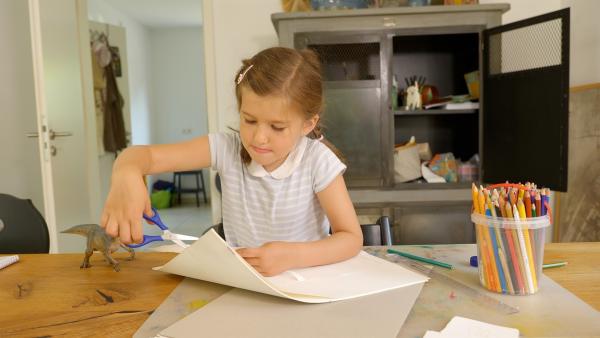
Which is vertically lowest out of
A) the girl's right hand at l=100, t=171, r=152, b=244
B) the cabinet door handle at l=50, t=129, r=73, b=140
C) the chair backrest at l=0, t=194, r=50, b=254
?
the chair backrest at l=0, t=194, r=50, b=254

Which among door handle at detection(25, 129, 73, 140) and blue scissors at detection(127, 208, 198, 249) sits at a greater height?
door handle at detection(25, 129, 73, 140)

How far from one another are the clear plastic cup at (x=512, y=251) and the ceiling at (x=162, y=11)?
5.17 m

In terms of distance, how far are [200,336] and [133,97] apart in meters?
5.84

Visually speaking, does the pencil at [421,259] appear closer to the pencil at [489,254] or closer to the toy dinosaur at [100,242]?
the pencil at [489,254]

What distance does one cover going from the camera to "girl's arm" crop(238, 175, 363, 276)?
80 cm

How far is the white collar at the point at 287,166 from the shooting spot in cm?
116

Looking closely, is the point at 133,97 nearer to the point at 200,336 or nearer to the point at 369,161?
the point at 369,161

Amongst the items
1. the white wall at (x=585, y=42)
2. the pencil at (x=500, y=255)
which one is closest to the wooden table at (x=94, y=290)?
the pencil at (x=500, y=255)

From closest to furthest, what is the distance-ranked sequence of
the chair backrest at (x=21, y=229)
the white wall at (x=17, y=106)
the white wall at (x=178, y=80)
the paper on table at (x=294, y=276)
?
the paper on table at (x=294, y=276)
the chair backrest at (x=21, y=229)
the white wall at (x=17, y=106)
the white wall at (x=178, y=80)

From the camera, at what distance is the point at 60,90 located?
2.79 m

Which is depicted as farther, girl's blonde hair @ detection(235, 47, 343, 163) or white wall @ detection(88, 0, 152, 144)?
white wall @ detection(88, 0, 152, 144)

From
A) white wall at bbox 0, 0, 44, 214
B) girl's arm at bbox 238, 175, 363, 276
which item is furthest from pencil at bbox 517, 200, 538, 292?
white wall at bbox 0, 0, 44, 214

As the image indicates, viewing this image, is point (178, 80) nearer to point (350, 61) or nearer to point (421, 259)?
point (350, 61)

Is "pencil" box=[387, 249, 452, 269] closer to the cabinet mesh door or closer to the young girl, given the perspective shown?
the young girl
